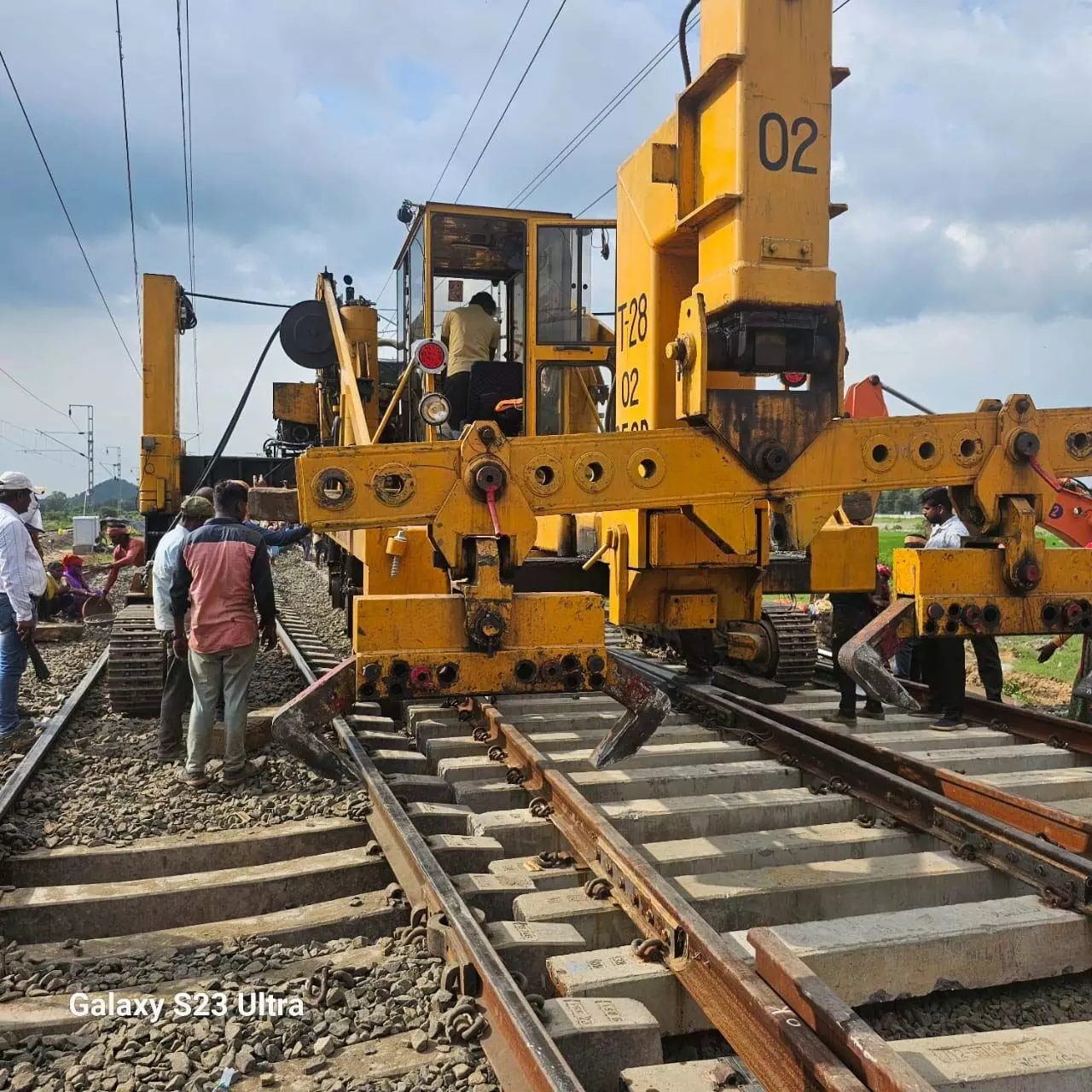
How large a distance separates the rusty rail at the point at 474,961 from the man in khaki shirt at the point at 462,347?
3727 millimetres

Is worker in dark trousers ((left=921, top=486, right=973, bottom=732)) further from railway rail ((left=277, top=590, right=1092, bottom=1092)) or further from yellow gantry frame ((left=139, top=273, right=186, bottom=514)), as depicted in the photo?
yellow gantry frame ((left=139, top=273, right=186, bottom=514))

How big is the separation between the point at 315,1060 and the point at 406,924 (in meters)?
1.01

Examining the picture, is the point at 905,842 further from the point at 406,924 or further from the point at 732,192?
the point at 732,192

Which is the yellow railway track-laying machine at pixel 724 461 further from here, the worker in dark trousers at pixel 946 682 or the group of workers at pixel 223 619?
the worker in dark trousers at pixel 946 682

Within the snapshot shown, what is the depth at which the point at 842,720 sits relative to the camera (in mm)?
6629

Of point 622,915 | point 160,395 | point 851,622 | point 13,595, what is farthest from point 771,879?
point 160,395

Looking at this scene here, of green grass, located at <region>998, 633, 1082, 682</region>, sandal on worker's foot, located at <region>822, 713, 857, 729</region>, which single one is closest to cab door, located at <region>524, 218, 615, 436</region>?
sandal on worker's foot, located at <region>822, 713, 857, 729</region>

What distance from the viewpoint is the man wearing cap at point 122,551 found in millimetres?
13070

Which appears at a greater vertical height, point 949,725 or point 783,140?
point 783,140

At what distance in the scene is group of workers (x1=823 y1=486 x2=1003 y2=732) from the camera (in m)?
6.51

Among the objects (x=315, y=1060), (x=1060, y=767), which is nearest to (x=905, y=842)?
(x=1060, y=767)

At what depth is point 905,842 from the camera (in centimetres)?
439

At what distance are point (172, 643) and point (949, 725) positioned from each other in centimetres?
519

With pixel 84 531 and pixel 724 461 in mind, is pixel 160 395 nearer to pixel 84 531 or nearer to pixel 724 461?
pixel 724 461
